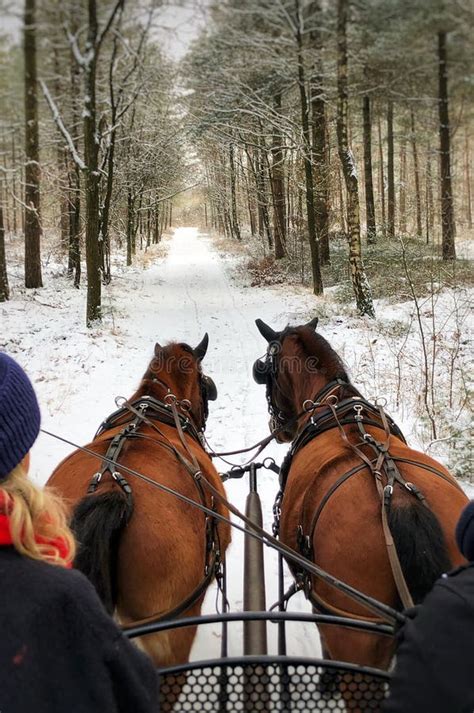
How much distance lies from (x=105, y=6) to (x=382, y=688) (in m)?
12.8

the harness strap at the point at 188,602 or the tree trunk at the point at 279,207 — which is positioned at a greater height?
the tree trunk at the point at 279,207

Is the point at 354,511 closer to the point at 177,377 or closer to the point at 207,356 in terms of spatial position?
the point at 177,377

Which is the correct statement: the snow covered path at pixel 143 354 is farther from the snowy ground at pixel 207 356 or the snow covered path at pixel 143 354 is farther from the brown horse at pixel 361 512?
the brown horse at pixel 361 512

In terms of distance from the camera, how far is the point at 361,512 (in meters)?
2.00

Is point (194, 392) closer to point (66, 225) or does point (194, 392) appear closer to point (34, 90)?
point (34, 90)

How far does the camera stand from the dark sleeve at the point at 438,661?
819mm

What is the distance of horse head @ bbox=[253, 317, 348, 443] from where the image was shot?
3.37 meters

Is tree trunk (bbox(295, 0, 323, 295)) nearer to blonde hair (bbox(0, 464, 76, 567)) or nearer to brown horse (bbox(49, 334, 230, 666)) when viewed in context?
brown horse (bbox(49, 334, 230, 666))

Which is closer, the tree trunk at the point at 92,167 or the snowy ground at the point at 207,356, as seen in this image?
the snowy ground at the point at 207,356

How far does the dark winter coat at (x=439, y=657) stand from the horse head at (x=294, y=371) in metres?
2.36

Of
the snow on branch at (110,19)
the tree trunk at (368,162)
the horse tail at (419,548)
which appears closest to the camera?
the horse tail at (419,548)

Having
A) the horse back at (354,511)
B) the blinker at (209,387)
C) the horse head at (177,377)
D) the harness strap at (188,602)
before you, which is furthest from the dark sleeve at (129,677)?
the blinker at (209,387)

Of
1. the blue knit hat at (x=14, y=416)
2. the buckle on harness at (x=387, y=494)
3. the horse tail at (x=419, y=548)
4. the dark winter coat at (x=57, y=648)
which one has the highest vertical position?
the blue knit hat at (x=14, y=416)

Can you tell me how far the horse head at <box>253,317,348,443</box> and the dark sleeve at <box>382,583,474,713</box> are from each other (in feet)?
7.78
